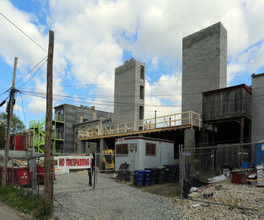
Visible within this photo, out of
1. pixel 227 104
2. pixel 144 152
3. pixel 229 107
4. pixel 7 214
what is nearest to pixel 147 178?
pixel 144 152

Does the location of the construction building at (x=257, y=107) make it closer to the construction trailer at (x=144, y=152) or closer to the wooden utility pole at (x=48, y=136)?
the construction trailer at (x=144, y=152)

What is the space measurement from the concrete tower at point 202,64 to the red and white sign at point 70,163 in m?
16.0

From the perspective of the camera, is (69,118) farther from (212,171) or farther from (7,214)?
(7,214)

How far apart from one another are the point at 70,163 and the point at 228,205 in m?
7.93

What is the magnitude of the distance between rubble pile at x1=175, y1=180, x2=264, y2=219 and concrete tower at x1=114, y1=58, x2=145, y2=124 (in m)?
24.6

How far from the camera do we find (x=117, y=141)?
1938 centimetres

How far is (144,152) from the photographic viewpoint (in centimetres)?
1731

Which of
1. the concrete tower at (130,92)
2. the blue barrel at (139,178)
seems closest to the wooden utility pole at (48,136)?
the blue barrel at (139,178)

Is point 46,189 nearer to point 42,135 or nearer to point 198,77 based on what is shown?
point 198,77

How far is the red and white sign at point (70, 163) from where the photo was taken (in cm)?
1175

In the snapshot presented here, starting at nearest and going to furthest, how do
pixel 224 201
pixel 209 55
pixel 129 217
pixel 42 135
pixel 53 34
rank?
pixel 129 217 < pixel 224 201 < pixel 53 34 < pixel 209 55 < pixel 42 135

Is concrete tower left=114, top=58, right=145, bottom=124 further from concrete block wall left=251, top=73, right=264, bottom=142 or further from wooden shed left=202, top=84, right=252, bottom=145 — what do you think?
concrete block wall left=251, top=73, right=264, bottom=142

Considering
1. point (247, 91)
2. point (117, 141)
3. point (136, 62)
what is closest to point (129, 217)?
point (117, 141)

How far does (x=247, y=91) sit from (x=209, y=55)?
6.91m
